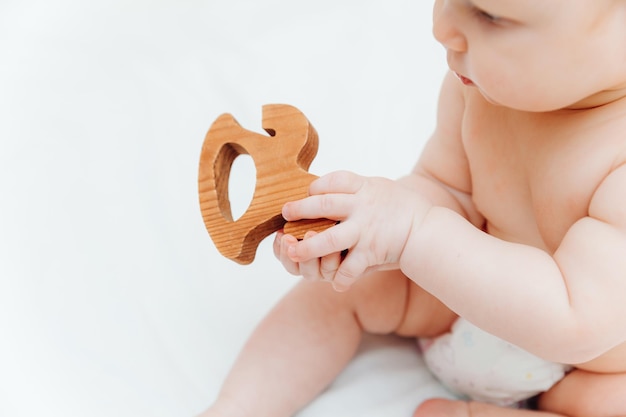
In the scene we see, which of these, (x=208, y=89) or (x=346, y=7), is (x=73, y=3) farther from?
(x=346, y=7)

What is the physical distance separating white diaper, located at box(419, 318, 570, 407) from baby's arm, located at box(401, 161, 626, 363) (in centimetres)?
16

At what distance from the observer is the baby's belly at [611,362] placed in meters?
0.80

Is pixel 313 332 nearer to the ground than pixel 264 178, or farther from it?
nearer to the ground

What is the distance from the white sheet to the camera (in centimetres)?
92

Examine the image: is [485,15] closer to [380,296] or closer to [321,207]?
[321,207]

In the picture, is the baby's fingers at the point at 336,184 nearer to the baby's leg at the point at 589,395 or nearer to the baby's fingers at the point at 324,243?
the baby's fingers at the point at 324,243

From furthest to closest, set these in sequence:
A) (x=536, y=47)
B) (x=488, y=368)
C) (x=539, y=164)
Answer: (x=488, y=368)
(x=539, y=164)
(x=536, y=47)

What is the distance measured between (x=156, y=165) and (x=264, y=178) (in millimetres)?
440

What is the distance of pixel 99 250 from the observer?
1.02 m

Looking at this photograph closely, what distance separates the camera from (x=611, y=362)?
2.66ft

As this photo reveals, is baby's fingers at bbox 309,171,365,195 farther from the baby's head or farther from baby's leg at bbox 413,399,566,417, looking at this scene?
baby's leg at bbox 413,399,566,417

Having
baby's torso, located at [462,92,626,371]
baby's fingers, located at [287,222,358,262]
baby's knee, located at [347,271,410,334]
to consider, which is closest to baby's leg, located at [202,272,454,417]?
baby's knee, located at [347,271,410,334]

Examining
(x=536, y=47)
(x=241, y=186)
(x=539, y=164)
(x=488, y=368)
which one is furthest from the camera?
(x=241, y=186)

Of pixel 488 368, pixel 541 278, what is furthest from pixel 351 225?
pixel 488 368
